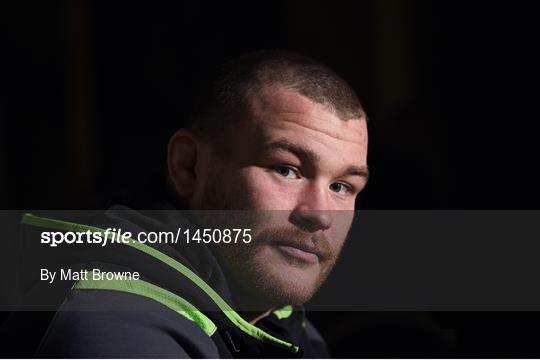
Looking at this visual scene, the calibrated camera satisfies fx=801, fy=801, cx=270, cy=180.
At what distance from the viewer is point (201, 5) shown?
496 cm

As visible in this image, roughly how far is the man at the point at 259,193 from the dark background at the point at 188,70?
2.24 metres

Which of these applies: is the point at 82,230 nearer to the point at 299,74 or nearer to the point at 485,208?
the point at 299,74

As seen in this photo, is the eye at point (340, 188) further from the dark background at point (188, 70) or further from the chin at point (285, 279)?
the dark background at point (188, 70)

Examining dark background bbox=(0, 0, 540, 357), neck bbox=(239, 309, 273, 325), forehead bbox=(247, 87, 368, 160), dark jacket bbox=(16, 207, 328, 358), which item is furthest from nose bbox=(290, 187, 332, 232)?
dark background bbox=(0, 0, 540, 357)

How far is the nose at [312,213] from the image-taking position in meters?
1.80

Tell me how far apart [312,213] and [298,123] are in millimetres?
218

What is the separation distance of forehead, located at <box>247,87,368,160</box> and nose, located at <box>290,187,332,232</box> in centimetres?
11

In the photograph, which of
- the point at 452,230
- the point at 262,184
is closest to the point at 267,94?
the point at 262,184

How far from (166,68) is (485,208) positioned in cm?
221

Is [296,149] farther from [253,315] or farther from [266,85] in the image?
[253,315]

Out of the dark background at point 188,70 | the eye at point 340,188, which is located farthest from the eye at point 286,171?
the dark background at point 188,70

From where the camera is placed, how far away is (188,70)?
16.2 feet

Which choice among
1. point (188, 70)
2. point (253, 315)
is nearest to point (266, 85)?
point (253, 315)

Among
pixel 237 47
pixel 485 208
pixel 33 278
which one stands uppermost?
pixel 237 47
